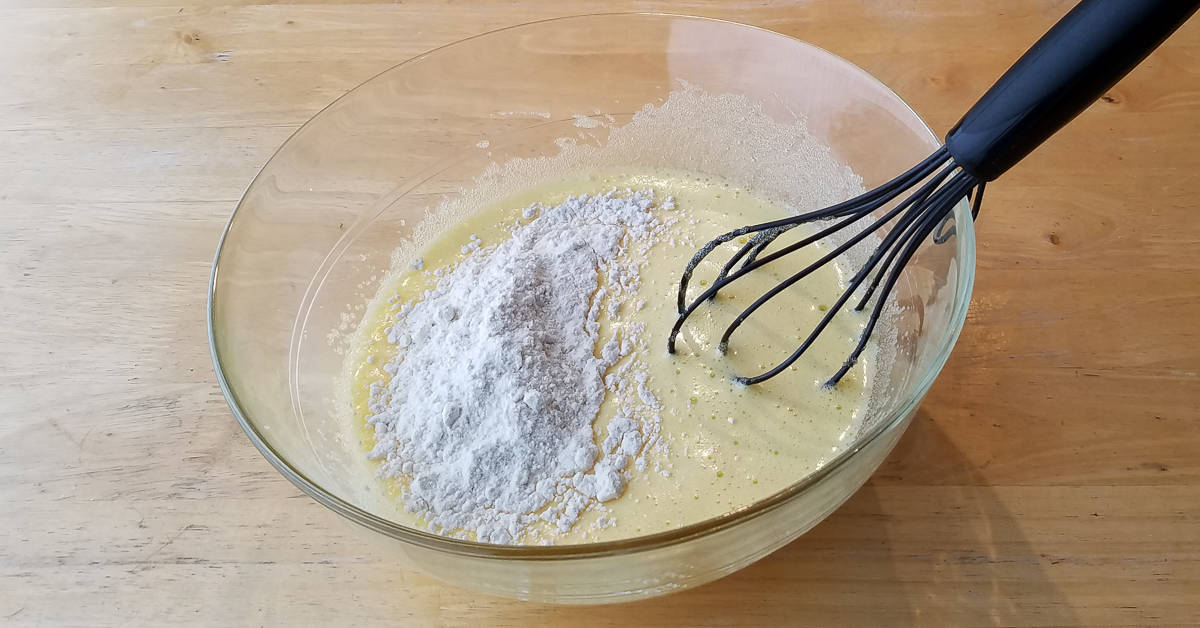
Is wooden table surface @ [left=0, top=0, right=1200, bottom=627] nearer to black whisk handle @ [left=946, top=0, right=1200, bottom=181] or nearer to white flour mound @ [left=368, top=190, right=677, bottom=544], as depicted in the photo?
white flour mound @ [left=368, top=190, right=677, bottom=544]

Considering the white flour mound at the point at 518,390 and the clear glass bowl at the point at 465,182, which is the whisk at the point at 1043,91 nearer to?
the clear glass bowl at the point at 465,182

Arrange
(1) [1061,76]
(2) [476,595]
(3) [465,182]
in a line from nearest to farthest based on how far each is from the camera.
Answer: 1. (1) [1061,76]
2. (2) [476,595]
3. (3) [465,182]

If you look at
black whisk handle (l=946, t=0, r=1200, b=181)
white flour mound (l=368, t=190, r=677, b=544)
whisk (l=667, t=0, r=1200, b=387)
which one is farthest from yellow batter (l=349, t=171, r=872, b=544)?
black whisk handle (l=946, t=0, r=1200, b=181)

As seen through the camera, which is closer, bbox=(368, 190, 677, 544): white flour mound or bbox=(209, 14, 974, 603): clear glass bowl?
bbox=(209, 14, 974, 603): clear glass bowl

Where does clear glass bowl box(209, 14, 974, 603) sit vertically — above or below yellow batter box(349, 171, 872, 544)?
above

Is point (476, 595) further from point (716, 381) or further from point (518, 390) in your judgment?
point (716, 381)

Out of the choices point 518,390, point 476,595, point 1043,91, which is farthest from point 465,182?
point 1043,91
